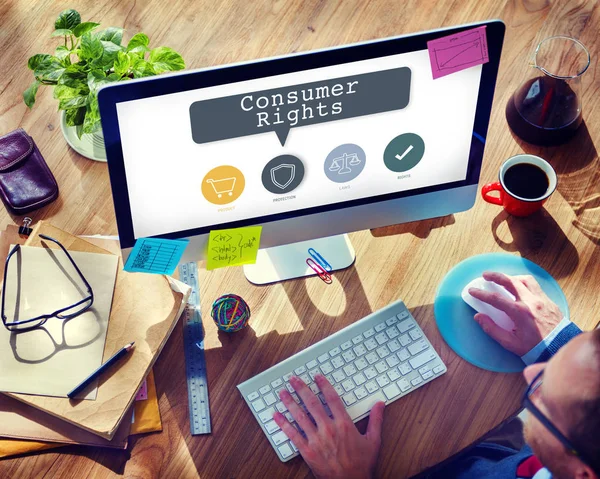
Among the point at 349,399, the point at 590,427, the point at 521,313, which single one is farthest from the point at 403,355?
the point at 590,427

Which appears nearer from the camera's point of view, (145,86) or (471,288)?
(145,86)

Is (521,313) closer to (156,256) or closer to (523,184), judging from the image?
(523,184)

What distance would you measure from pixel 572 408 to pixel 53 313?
832mm

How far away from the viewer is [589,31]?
149 centimetres

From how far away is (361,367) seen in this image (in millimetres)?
1190

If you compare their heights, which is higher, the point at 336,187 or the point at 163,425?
the point at 336,187

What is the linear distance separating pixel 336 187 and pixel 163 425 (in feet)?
1.68

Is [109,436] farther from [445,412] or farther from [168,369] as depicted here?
[445,412]

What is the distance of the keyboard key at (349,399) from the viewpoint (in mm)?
1173

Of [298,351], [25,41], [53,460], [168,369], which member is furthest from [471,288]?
[25,41]

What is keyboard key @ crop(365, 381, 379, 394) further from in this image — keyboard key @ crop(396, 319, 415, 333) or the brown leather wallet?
the brown leather wallet

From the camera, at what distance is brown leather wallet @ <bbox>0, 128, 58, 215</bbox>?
1278 mm

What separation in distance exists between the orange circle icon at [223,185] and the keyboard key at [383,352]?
1.25 ft

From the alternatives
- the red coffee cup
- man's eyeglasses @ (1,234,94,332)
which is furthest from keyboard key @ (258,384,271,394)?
the red coffee cup
